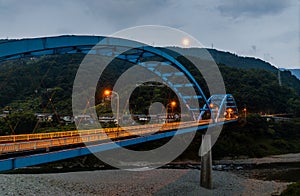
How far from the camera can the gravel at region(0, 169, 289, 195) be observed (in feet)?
62.1

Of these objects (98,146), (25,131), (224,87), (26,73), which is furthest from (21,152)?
(224,87)

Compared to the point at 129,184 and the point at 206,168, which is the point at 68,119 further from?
the point at 206,168

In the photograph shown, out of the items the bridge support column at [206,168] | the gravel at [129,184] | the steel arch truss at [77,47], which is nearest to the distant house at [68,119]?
the gravel at [129,184]

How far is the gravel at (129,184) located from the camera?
746 inches

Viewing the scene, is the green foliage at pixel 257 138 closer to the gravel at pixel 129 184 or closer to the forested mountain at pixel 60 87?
the forested mountain at pixel 60 87

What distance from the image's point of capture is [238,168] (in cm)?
3128

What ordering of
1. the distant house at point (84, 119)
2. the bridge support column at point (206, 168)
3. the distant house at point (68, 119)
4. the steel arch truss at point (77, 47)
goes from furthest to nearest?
the distant house at point (84, 119) < the distant house at point (68, 119) < the bridge support column at point (206, 168) < the steel arch truss at point (77, 47)

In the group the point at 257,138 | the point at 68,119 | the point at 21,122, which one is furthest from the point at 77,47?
the point at 257,138

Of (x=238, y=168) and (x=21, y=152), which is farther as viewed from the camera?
(x=238, y=168)

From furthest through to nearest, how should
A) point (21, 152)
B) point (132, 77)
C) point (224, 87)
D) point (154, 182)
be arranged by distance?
point (132, 77)
point (224, 87)
point (154, 182)
point (21, 152)

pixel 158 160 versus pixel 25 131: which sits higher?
pixel 25 131

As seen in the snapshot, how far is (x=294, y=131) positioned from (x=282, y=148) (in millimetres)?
9208

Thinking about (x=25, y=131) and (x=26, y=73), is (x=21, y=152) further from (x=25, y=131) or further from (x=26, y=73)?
(x=26, y=73)

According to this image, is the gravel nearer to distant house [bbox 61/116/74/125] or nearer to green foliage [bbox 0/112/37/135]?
green foliage [bbox 0/112/37/135]
